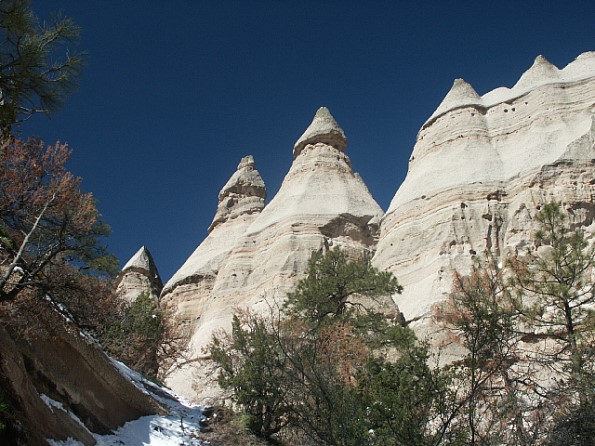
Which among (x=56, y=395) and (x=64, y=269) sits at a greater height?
(x=64, y=269)

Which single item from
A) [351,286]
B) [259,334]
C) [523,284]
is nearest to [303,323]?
[351,286]

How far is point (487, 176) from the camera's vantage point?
3319 cm

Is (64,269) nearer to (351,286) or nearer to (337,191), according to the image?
(351,286)

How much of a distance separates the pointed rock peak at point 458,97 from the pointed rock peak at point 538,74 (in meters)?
2.62

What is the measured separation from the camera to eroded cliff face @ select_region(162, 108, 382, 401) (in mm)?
36688

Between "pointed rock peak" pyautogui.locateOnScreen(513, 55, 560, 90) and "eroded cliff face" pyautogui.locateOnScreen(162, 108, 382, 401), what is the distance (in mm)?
11983

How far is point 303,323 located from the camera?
20953 mm

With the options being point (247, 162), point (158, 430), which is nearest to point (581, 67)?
point (247, 162)

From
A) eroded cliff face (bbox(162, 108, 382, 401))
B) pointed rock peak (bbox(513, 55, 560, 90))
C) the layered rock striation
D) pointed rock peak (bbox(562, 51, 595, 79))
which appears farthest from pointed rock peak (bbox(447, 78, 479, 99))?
the layered rock striation

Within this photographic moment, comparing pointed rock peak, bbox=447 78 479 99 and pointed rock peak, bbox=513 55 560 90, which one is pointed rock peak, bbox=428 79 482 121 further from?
pointed rock peak, bbox=513 55 560 90

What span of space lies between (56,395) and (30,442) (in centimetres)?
343

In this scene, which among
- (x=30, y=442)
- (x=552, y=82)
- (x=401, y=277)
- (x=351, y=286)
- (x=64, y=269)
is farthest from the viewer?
(x=552, y=82)

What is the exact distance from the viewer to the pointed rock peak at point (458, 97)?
131ft

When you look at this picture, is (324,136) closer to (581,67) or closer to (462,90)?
(462,90)
